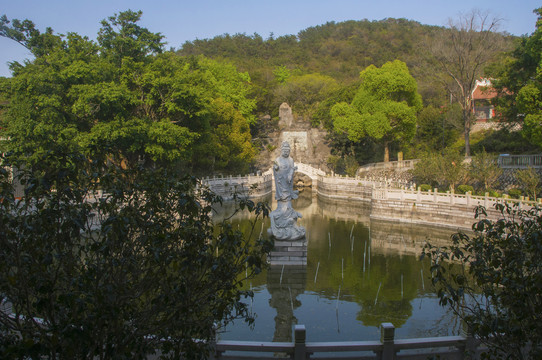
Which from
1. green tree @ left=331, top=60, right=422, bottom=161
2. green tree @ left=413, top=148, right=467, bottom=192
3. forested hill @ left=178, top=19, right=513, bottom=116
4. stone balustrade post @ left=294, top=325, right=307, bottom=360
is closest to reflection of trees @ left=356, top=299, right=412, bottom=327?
stone balustrade post @ left=294, top=325, right=307, bottom=360

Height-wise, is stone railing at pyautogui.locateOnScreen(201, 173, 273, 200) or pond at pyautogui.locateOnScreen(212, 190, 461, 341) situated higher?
stone railing at pyautogui.locateOnScreen(201, 173, 273, 200)

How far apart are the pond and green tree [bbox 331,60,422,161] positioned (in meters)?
14.9

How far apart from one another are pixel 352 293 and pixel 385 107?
25085 mm

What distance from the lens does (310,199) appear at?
3709 cm

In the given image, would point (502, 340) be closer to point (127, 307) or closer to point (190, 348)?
point (190, 348)

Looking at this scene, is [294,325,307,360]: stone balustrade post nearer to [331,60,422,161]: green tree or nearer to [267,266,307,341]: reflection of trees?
[267,266,307,341]: reflection of trees

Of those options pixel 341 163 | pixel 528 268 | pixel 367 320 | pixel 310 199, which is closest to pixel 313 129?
pixel 341 163

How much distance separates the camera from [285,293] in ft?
45.0

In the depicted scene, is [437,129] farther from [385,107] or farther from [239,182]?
[239,182]

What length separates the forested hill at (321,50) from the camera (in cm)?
6438

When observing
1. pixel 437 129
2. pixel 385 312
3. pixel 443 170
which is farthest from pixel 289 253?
pixel 437 129

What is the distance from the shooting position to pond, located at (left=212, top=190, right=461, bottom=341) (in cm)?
1099

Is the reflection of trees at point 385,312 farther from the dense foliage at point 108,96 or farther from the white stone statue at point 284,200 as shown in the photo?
the dense foliage at point 108,96

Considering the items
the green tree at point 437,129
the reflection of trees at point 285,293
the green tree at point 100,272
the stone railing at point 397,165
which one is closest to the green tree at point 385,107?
the stone railing at point 397,165
